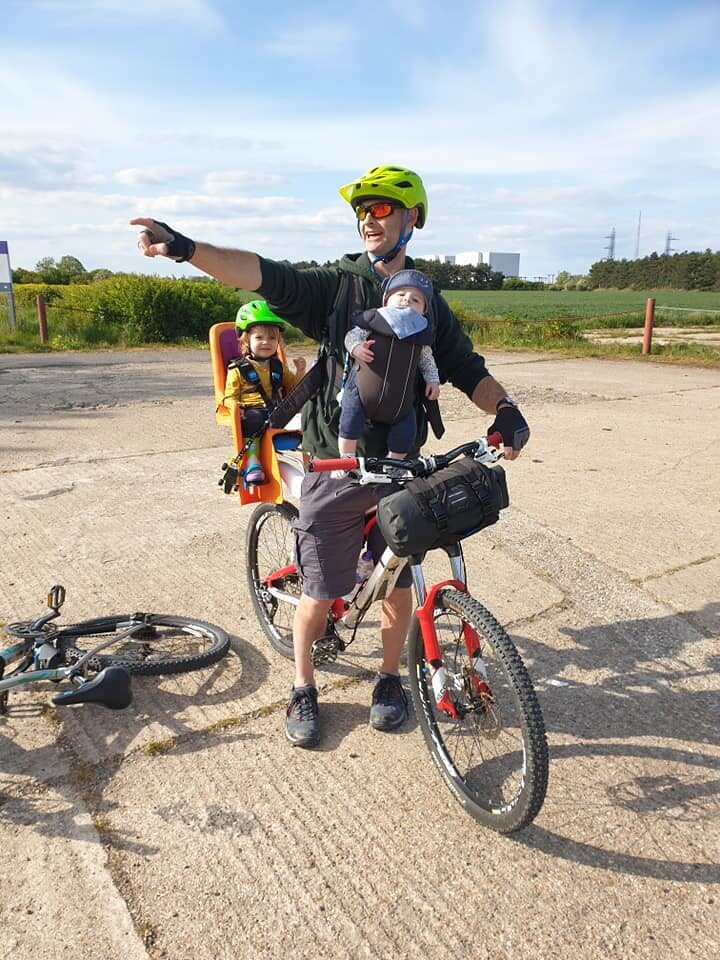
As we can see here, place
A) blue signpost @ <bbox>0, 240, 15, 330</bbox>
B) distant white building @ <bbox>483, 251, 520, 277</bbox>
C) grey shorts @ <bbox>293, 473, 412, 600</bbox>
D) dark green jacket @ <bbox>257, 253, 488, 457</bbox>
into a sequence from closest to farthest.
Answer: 1. dark green jacket @ <bbox>257, 253, 488, 457</bbox>
2. grey shorts @ <bbox>293, 473, 412, 600</bbox>
3. blue signpost @ <bbox>0, 240, 15, 330</bbox>
4. distant white building @ <bbox>483, 251, 520, 277</bbox>

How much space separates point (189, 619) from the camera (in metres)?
3.42

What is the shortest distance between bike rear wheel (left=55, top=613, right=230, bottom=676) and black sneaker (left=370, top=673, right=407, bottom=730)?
76 centimetres

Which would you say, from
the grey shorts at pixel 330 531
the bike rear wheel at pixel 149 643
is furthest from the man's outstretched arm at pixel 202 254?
the bike rear wheel at pixel 149 643

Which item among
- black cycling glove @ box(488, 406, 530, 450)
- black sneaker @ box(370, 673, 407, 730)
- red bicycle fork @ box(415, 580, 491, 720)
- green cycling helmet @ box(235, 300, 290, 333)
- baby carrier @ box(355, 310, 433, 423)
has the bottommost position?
black sneaker @ box(370, 673, 407, 730)

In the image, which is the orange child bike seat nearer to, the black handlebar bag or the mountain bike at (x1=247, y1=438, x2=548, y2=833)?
the mountain bike at (x1=247, y1=438, x2=548, y2=833)

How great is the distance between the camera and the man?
99.7 inches

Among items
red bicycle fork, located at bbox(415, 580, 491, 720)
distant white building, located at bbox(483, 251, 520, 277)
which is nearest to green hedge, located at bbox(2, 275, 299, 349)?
red bicycle fork, located at bbox(415, 580, 491, 720)

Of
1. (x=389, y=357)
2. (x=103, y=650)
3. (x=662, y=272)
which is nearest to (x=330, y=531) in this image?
(x=389, y=357)

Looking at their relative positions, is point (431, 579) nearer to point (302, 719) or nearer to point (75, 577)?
point (302, 719)

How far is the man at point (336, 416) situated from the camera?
253 centimetres

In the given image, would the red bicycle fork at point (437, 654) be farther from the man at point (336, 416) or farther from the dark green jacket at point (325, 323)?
the dark green jacket at point (325, 323)

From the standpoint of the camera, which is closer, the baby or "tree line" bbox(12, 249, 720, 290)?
the baby

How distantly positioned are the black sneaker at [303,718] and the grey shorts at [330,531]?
41 cm

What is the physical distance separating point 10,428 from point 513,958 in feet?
25.1
